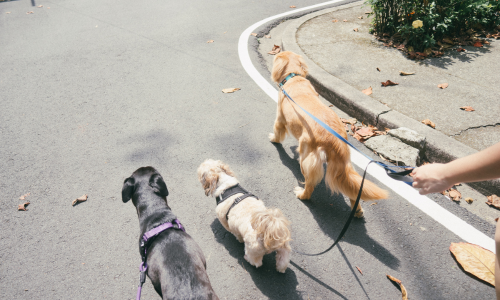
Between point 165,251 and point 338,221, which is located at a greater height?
point 165,251

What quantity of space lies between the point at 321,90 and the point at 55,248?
4230 mm

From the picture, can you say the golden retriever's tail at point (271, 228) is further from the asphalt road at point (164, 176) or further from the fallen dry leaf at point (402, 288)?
the fallen dry leaf at point (402, 288)

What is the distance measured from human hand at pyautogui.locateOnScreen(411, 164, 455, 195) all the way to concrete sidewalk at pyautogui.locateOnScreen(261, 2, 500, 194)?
6.47ft

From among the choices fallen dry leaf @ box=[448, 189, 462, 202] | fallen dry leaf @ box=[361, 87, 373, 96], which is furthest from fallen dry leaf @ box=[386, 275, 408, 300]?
fallen dry leaf @ box=[361, 87, 373, 96]

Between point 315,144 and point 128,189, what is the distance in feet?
6.08

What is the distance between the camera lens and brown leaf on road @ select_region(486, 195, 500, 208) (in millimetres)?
2849

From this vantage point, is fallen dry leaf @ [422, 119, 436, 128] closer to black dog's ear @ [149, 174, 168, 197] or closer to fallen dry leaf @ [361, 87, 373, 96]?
fallen dry leaf @ [361, 87, 373, 96]

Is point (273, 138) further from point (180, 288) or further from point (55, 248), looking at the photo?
point (55, 248)

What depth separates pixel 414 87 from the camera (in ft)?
14.8

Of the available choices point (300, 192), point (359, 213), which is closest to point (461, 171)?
point (359, 213)

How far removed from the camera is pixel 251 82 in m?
5.20

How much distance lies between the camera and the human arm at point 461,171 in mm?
1365

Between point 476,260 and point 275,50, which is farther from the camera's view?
point 275,50

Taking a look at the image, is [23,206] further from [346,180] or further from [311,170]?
[346,180]
